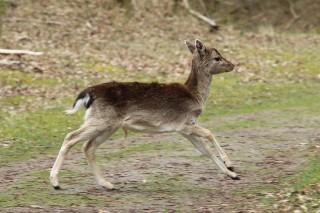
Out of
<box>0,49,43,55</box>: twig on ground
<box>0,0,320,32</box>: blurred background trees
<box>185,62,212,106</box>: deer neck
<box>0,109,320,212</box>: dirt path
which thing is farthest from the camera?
<box>0,0,320,32</box>: blurred background trees

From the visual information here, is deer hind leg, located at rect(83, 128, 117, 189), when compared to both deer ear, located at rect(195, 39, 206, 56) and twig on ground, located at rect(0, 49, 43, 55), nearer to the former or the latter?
deer ear, located at rect(195, 39, 206, 56)

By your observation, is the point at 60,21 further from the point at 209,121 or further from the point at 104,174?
the point at 104,174

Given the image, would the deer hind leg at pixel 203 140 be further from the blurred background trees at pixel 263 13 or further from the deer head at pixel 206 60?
the blurred background trees at pixel 263 13

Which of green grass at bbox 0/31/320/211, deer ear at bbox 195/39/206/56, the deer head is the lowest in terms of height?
green grass at bbox 0/31/320/211

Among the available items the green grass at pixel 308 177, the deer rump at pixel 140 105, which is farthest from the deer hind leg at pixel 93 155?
the green grass at pixel 308 177

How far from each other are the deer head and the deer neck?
6 centimetres

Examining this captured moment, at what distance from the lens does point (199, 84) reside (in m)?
10.5

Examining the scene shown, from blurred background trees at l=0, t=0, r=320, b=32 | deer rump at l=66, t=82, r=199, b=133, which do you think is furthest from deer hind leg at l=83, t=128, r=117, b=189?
blurred background trees at l=0, t=0, r=320, b=32

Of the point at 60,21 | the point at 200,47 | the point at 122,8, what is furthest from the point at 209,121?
the point at 122,8

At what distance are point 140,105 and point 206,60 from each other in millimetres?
1589

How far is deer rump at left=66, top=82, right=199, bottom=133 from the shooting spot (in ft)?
30.8

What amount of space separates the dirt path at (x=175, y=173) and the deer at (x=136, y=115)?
36cm

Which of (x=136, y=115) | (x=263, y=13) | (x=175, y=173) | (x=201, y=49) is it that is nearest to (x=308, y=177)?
(x=175, y=173)

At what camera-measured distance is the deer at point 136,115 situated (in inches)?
369
